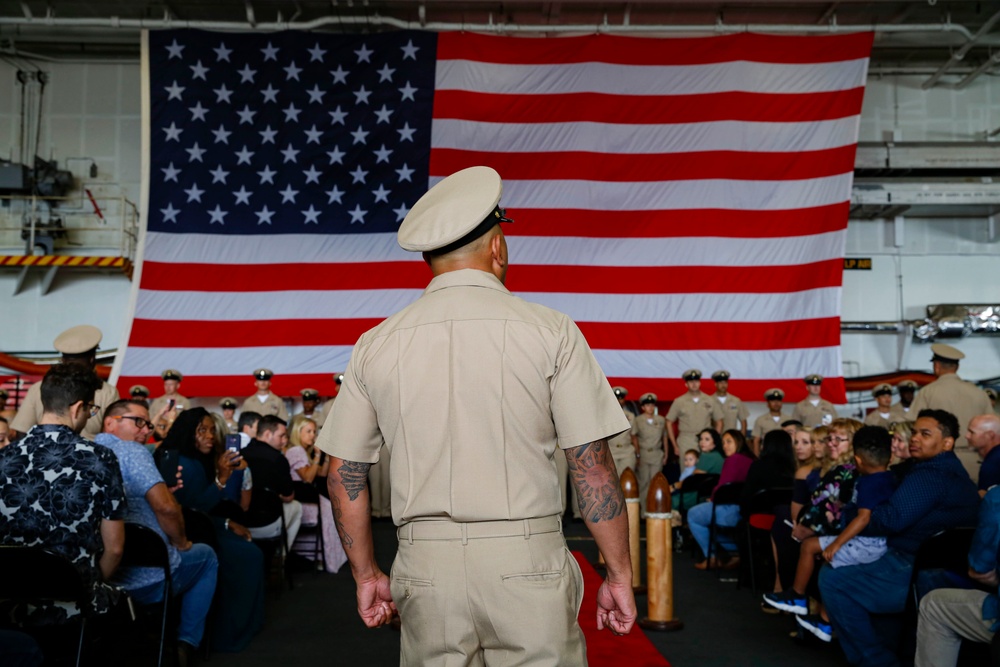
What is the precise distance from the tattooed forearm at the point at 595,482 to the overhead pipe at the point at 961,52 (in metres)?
10.5

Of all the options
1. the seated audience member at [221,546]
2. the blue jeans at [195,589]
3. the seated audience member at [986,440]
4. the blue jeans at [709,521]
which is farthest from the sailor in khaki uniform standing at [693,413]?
the blue jeans at [195,589]

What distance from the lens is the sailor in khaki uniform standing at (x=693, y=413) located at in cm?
834

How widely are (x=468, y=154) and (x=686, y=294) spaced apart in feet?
8.78

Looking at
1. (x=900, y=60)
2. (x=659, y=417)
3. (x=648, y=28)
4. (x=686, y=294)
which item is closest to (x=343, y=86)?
(x=648, y=28)

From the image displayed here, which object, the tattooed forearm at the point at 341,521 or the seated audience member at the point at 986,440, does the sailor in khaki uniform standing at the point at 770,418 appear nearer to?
the seated audience member at the point at 986,440

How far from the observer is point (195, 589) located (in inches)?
137

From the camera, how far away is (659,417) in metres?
8.74

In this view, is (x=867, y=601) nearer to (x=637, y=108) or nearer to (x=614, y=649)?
(x=614, y=649)

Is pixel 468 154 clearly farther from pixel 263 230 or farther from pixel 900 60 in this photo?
pixel 900 60

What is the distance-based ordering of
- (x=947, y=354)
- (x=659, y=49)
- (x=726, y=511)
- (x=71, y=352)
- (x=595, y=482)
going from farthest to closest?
(x=659, y=49) < (x=947, y=354) < (x=726, y=511) < (x=71, y=352) < (x=595, y=482)

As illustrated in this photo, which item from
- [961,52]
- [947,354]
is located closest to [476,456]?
[947,354]

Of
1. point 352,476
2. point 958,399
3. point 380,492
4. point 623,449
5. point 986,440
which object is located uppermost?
point 352,476

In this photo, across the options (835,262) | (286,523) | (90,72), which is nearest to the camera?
(286,523)

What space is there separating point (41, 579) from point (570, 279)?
22.2 ft
